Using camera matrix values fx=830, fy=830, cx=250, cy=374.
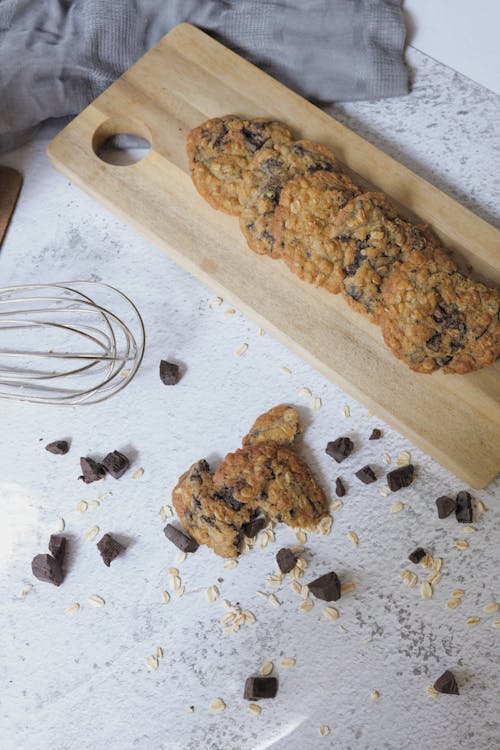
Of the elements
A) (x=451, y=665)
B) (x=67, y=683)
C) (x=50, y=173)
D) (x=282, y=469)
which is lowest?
(x=67, y=683)

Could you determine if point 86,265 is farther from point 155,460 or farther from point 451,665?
point 451,665

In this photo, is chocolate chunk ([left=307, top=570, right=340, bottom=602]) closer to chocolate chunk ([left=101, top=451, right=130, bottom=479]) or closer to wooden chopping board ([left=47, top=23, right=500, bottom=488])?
wooden chopping board ([left=47, top=23, right=500, bottom=488])

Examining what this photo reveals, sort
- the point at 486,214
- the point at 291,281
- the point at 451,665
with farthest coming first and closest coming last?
the point at 486,214 → the point at 291,281 → the point at 451,665

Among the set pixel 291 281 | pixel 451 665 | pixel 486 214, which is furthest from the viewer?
pixel 486 214

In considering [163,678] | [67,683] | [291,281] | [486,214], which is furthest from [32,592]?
[486,214]

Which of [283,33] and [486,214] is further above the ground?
[283,33]

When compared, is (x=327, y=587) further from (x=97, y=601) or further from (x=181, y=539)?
(x=97, y=601)

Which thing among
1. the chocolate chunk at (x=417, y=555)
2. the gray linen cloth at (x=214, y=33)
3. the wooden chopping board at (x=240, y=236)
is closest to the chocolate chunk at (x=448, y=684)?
the chocolate chunk at (x=417, y=555)

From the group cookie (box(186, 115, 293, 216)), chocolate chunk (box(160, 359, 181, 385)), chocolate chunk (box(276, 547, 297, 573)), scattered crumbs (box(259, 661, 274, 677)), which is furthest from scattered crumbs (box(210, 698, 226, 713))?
cookie (box(186, 115, 293, 216))
